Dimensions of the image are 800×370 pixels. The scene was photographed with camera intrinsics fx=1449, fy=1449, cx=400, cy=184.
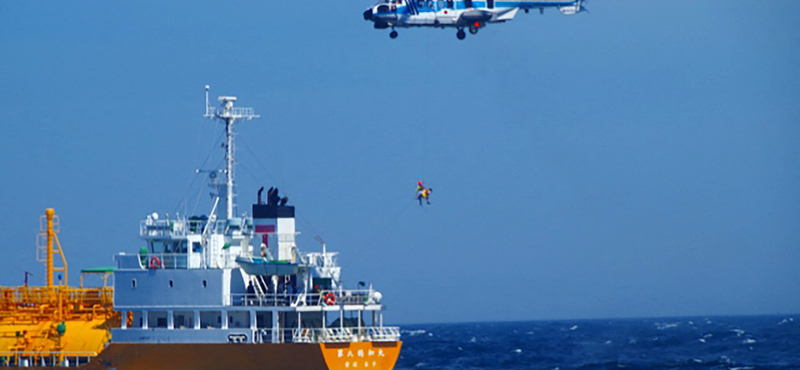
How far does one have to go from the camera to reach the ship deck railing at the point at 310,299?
4775cm

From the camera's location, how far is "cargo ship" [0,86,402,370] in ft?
155

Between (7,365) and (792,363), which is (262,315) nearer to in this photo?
(7,365)

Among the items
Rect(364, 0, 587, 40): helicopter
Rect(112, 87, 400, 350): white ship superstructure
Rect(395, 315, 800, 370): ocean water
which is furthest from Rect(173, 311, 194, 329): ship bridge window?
Rect(395, 315, 800, 370): ocean water

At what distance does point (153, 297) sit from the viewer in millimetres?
48750

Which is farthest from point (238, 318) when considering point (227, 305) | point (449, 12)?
point (449, 12)

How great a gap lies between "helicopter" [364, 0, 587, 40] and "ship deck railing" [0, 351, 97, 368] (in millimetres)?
18924

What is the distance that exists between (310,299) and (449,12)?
17.6 m

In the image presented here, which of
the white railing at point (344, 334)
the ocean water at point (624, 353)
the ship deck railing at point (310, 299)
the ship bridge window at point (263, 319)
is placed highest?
the ship deck railing at point (310, 299)

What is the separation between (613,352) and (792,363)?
16.3m

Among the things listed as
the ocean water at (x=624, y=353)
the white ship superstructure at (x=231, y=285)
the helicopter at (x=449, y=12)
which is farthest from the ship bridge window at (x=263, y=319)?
the ocean water at (x=624, y=353)

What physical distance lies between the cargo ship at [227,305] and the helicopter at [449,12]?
476 inches

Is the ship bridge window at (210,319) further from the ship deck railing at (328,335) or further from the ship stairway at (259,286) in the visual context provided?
the ship deck railing at (328,335)

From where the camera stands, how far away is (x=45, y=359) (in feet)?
169

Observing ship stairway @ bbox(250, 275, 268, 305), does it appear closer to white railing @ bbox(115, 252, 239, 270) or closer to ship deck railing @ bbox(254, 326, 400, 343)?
white railing @ bbox(115, 252, 239, 270)
